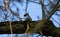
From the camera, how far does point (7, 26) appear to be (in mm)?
1845

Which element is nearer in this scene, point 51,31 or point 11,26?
point 51,31

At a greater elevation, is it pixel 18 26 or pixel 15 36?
pixel 18 26

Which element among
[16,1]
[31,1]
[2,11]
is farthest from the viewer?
[16,1]

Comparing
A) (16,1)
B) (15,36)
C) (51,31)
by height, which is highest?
(16,1)

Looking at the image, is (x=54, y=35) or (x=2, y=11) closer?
(x=54, y=35)

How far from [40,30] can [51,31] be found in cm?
15

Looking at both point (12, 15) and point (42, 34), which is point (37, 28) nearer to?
point (42, 34)

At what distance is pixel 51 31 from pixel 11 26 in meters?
0.46

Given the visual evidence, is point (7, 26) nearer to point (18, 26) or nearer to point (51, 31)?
point (18, 26)

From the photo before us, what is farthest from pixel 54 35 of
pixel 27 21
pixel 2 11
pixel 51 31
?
pixel 2 11

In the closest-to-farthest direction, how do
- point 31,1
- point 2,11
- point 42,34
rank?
point 42,34, point 31,1, point 2,11

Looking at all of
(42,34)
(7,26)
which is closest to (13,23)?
(7,26)

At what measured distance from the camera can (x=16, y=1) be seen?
260cm

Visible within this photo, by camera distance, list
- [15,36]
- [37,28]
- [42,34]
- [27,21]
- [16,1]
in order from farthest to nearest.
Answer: [16,1]
[15,36]
[27,21]
[42,34]
[37,28]
